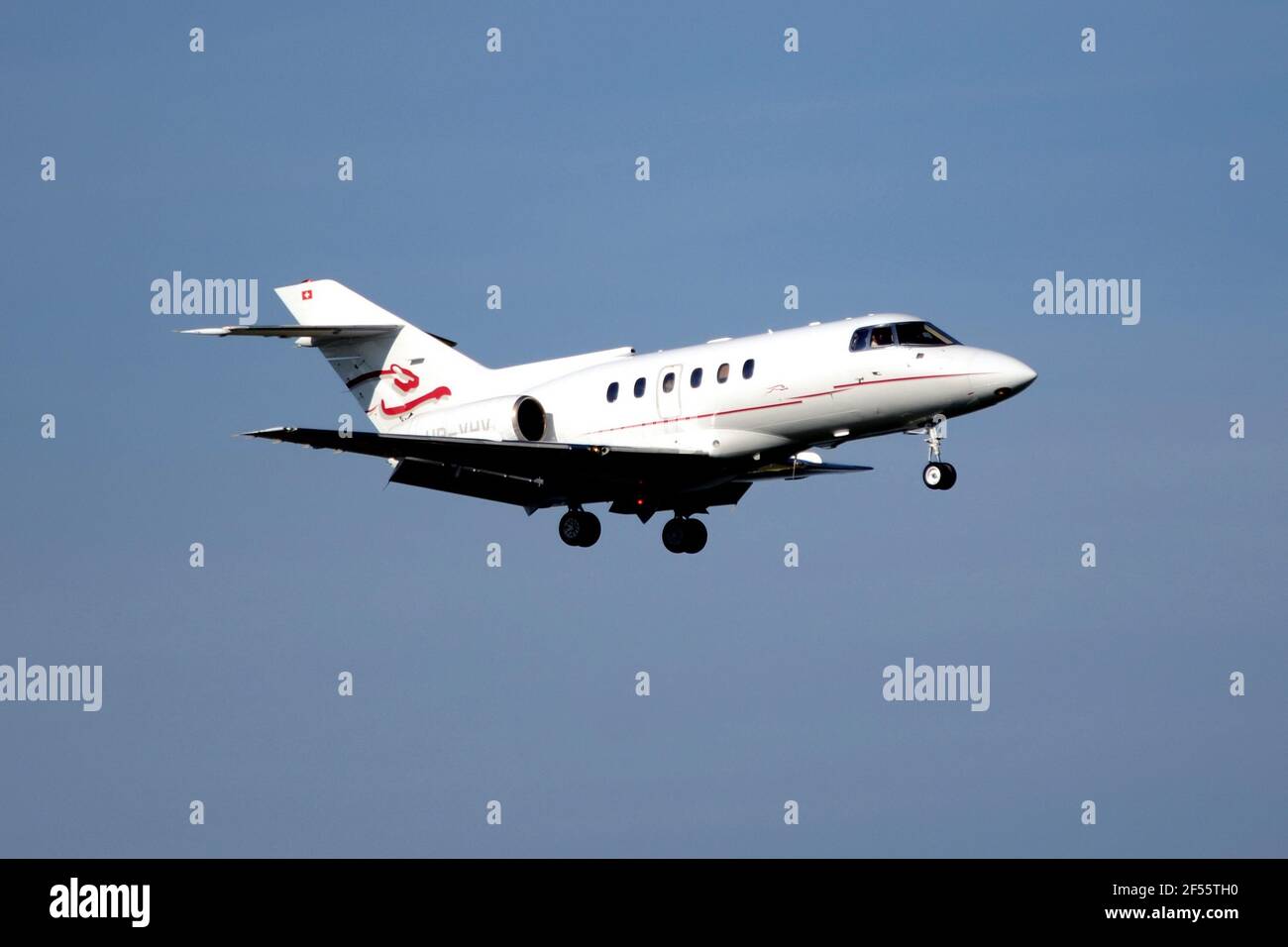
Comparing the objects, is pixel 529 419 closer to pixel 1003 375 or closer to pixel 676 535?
pixel 676 535

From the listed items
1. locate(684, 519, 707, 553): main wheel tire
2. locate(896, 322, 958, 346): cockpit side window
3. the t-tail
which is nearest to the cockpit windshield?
locate(896, 322, 958, 346): cockpit side window

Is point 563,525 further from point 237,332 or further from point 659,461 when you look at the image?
point 237,332

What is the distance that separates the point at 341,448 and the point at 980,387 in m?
11.4

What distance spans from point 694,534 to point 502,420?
14.2 ft

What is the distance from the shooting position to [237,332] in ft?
145

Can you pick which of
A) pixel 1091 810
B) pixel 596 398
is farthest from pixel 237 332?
pixel 1091 810

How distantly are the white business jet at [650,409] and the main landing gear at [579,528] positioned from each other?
38mm

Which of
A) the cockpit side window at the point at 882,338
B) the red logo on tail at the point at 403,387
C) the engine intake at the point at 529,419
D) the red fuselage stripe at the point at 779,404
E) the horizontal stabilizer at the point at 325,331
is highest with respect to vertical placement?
the horizontal stabilizer at the point at 325,331

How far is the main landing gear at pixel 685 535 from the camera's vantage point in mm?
43781

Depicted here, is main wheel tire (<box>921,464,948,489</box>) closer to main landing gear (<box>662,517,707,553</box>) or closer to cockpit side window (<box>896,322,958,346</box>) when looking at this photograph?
cockpit side window (<box>896,322,958,346</box>)

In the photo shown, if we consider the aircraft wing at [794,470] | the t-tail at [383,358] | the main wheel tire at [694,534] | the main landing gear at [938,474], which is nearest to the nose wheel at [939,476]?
the main landing gear at [938,474]

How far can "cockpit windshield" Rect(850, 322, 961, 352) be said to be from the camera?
38906 mm

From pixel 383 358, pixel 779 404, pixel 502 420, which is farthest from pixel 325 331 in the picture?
pixel 779 404

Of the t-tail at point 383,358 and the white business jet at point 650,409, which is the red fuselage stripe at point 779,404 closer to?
the white business jet at point 650,409
